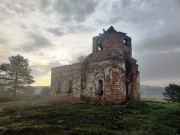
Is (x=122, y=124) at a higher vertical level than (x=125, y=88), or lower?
lower

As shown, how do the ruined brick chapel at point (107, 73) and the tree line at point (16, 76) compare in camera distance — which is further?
the tree line at point (16, 76)

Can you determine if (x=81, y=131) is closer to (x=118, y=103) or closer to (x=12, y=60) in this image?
(x=118, y=103)

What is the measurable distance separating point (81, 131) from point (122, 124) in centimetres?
291

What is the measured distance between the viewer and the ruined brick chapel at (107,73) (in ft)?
64.3

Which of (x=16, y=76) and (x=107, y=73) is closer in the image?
(x=107, y=73)

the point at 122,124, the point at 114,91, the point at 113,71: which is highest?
the point at 113,71

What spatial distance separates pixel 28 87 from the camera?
121 feet

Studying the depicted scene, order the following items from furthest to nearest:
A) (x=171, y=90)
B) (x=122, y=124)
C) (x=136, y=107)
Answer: (x=171, y=90) < (x=136, y=107) < (x=122, y=124)

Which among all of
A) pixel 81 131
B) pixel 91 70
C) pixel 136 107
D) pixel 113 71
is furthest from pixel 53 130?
pixel 91 70

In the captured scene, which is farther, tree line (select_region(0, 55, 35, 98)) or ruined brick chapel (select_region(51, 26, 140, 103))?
tree line (select_region(0, 55, 35, 98))

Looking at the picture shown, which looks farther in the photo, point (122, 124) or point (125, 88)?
point (125, 88)

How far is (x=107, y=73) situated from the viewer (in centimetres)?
2003

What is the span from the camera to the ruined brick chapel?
19.6 metres

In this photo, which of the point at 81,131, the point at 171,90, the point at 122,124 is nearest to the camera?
the point at 81,131
